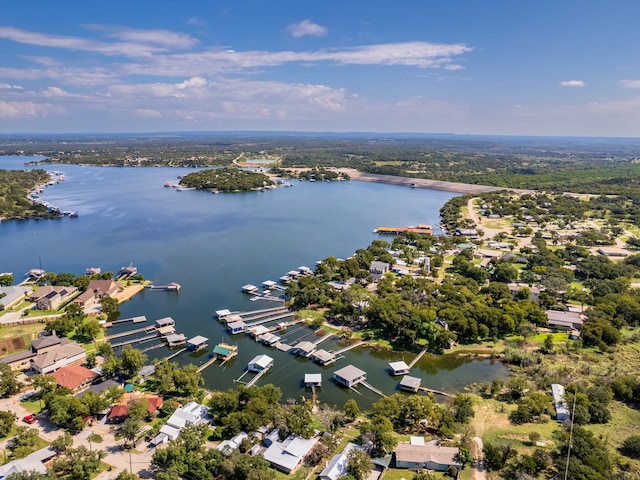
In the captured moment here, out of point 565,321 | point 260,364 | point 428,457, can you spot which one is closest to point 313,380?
→ point 260,364

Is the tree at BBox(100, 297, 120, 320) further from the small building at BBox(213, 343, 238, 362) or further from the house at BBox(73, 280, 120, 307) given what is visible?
the small building at BBox(213, 343, 238, 362)

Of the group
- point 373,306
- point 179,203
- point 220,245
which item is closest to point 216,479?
point 373,306

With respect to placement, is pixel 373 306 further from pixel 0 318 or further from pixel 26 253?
pixel 26 253

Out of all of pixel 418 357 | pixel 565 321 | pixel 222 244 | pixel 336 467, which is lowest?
pixel 418 357

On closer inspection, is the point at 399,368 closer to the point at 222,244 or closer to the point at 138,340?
the point at 138,340

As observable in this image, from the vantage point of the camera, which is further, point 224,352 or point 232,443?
point 224,352

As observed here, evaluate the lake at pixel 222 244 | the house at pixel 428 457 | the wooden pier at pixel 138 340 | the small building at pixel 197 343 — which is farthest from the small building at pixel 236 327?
the house at pixel 428 457
